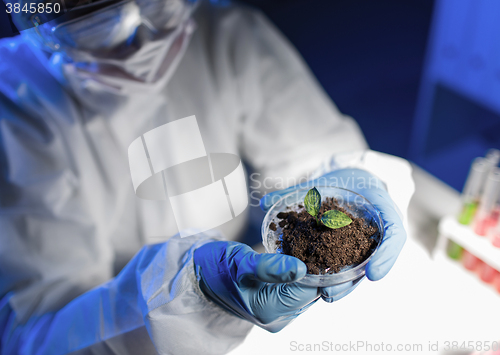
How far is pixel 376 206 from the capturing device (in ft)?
2.67

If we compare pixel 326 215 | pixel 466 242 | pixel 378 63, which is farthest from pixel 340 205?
pixel 378 63

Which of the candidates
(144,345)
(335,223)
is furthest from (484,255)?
(144,345)

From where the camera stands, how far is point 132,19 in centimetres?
91

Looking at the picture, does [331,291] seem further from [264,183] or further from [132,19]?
[132,19]

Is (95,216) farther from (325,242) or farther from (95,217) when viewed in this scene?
(325,242)

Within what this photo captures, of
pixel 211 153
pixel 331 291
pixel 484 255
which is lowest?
pixel 484 255

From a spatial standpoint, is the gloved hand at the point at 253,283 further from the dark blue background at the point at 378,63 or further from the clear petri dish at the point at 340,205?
the dark blue background at the point at 378,63

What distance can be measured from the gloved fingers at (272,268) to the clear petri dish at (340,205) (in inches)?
1.0

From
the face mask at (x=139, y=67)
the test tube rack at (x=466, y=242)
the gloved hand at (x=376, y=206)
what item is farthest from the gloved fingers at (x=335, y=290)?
the test tube rack at (x=466, y=242)

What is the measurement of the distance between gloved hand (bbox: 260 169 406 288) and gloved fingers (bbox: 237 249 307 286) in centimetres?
13

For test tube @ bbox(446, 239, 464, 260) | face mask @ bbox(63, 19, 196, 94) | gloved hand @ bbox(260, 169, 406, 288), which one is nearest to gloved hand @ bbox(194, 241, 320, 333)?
gloved hand @ bbox(260, 169, 406, 288)

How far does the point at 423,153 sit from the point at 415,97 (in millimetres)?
413

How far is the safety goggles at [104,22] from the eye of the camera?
786 mm

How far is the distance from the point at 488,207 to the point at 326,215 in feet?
3.83
